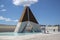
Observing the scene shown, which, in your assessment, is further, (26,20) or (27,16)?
(27,16)

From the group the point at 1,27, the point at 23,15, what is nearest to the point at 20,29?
the point at 23,15

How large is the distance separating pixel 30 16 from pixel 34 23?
1.99m

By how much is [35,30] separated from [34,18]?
315cm

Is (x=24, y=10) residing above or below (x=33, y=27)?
above

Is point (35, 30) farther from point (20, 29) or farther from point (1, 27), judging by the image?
point (1, 27)

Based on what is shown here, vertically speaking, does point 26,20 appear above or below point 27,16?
below

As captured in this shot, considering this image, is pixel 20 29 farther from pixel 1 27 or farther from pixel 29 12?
pixel 1 27

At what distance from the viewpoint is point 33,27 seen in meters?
39.9

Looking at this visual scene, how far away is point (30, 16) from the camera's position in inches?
1534

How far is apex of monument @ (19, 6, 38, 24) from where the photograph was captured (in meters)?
38.0

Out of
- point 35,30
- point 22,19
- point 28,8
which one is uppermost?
point 28,8

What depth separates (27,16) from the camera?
3847 cm

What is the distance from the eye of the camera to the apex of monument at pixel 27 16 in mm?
37994

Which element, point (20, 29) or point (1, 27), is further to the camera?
point (1, 27)
